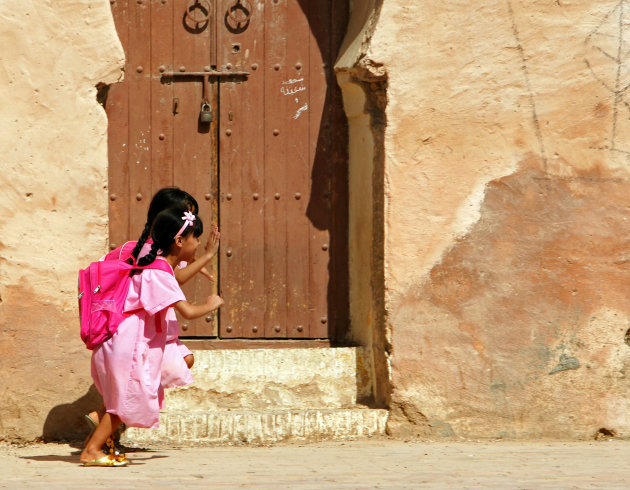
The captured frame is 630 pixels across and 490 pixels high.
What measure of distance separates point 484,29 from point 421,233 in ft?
3.64

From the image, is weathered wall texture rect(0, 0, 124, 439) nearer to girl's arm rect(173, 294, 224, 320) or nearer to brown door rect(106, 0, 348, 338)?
brown door rect(106, 0, 348, 338)

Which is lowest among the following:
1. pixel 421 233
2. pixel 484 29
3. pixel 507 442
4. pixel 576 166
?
pixel 507 442

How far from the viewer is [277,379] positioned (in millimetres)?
5641

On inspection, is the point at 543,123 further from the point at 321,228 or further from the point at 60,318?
the point at 60,318

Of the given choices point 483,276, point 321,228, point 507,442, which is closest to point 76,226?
point 321,228

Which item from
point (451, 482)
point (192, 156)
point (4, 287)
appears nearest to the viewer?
point (451, 482)

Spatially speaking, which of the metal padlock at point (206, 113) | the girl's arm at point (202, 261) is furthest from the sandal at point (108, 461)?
the metal padlock at point (206, 113)

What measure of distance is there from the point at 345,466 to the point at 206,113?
86.4 inches

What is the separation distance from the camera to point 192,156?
5801 millimetres

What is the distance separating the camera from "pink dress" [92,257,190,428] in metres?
4.50

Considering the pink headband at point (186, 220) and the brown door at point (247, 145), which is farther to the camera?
the brown door at point (247, 145)

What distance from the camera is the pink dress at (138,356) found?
A: 4.50m

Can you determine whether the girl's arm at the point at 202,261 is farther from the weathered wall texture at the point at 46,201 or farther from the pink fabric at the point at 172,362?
the weathered wall texture at the point at 46,201

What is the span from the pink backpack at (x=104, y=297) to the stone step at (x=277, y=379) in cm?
107
